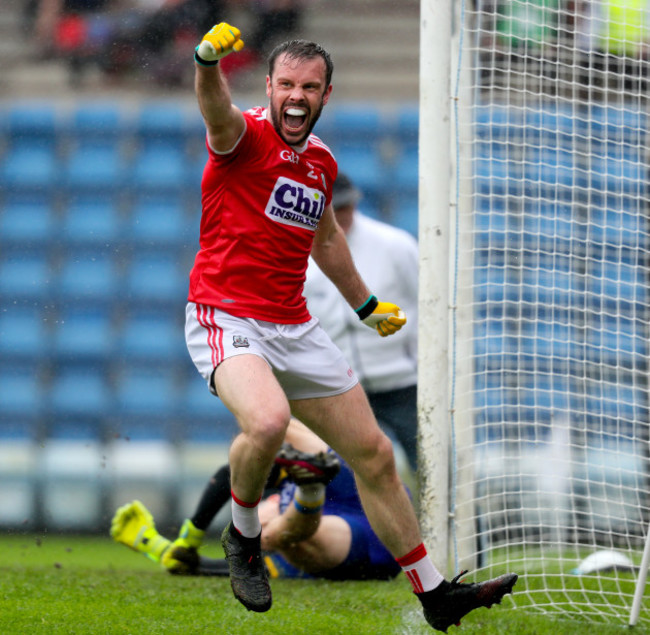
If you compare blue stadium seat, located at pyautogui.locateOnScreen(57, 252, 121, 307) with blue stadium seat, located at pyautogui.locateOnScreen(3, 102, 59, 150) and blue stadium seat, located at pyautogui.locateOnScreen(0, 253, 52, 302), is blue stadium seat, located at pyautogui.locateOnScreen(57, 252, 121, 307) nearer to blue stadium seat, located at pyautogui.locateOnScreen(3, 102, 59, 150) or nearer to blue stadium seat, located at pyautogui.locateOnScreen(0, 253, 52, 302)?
blue stadium seat, located at pyautogui.locateOnScreen(0, 253, 52, 302)

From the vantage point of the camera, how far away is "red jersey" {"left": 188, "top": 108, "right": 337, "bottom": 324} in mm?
3129

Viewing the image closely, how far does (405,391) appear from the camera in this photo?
5.53m

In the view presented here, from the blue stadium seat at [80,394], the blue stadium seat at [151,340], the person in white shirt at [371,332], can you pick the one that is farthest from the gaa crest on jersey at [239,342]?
the blue stadium seat at [80,394]

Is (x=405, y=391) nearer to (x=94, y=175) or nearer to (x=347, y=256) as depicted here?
(x=347, y=256)

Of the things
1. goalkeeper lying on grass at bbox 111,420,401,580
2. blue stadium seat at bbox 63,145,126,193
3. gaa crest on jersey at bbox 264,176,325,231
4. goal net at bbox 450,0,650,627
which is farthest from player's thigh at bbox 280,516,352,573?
blue stadium seat at bbox 63,145,126,193

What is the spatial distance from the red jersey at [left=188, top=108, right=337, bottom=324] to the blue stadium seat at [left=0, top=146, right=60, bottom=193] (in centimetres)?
541

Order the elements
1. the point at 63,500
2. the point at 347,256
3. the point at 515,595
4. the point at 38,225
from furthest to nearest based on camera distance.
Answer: the point at 38,225 → the point at 63,500 → the point at 515,595 → the point at 347,256

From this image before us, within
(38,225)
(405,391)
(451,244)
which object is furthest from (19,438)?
(451,244)

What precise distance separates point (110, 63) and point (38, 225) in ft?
5.53

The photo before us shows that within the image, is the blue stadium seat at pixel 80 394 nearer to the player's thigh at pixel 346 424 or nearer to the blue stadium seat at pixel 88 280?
the blue stadium seat at pixel 88 280

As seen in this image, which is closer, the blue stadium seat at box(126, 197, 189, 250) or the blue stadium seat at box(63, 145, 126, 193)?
the blue stadium seat at box(126, 197, 189, 250)

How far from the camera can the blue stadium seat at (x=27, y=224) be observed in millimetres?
8109

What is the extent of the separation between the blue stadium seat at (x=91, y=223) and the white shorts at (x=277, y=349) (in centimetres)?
499

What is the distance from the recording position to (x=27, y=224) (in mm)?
8164
